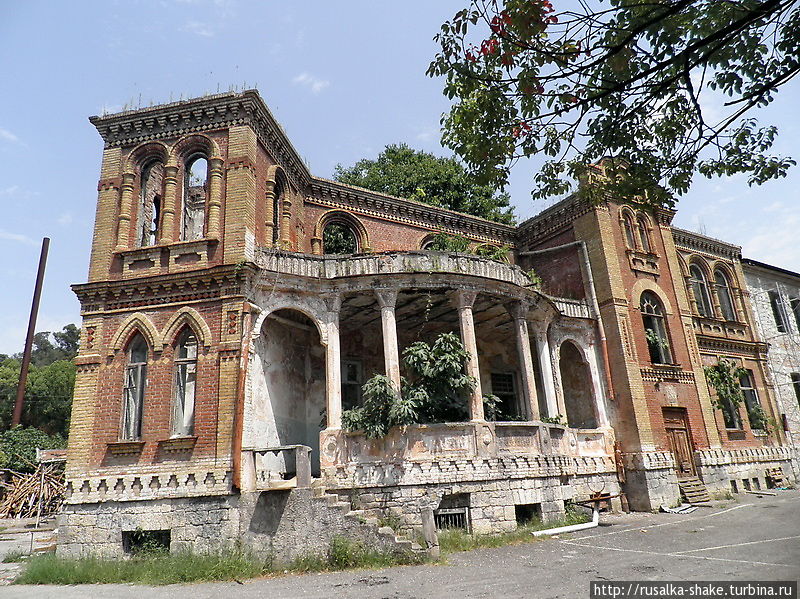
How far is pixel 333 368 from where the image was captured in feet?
44.4

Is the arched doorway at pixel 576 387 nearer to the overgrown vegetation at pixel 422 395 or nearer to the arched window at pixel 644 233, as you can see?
the arched window at pixel 644 233

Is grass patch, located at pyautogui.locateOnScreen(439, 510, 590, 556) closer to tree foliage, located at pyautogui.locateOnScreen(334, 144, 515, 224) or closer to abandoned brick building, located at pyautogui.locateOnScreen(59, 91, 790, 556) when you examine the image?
abandoned brick building, located at pyautogui.locateOnScreen(59, 91, 790, 556)

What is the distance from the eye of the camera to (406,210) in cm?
2086

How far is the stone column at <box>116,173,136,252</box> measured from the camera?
570 inches

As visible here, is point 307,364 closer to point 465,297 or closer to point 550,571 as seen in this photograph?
point 465,297

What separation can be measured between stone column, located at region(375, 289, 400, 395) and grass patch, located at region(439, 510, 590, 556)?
332 centimetres

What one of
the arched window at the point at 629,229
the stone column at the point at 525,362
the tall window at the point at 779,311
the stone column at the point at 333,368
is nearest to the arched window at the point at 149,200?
the stone column at the point at 333,368

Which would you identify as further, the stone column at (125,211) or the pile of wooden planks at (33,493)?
the pile of wooden planks at (33,493)

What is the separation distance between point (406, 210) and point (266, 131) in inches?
257

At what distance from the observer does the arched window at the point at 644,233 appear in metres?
21.3

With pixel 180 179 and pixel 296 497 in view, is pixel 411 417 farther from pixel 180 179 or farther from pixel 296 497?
pixel 180 179

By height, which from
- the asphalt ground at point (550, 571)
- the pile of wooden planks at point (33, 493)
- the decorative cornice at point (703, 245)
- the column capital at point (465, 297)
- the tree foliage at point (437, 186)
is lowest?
the asphalt ground at point (550, 571)

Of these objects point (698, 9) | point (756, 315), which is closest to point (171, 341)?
point (698, 9)

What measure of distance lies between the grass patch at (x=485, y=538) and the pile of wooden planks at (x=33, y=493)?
17477 mm
